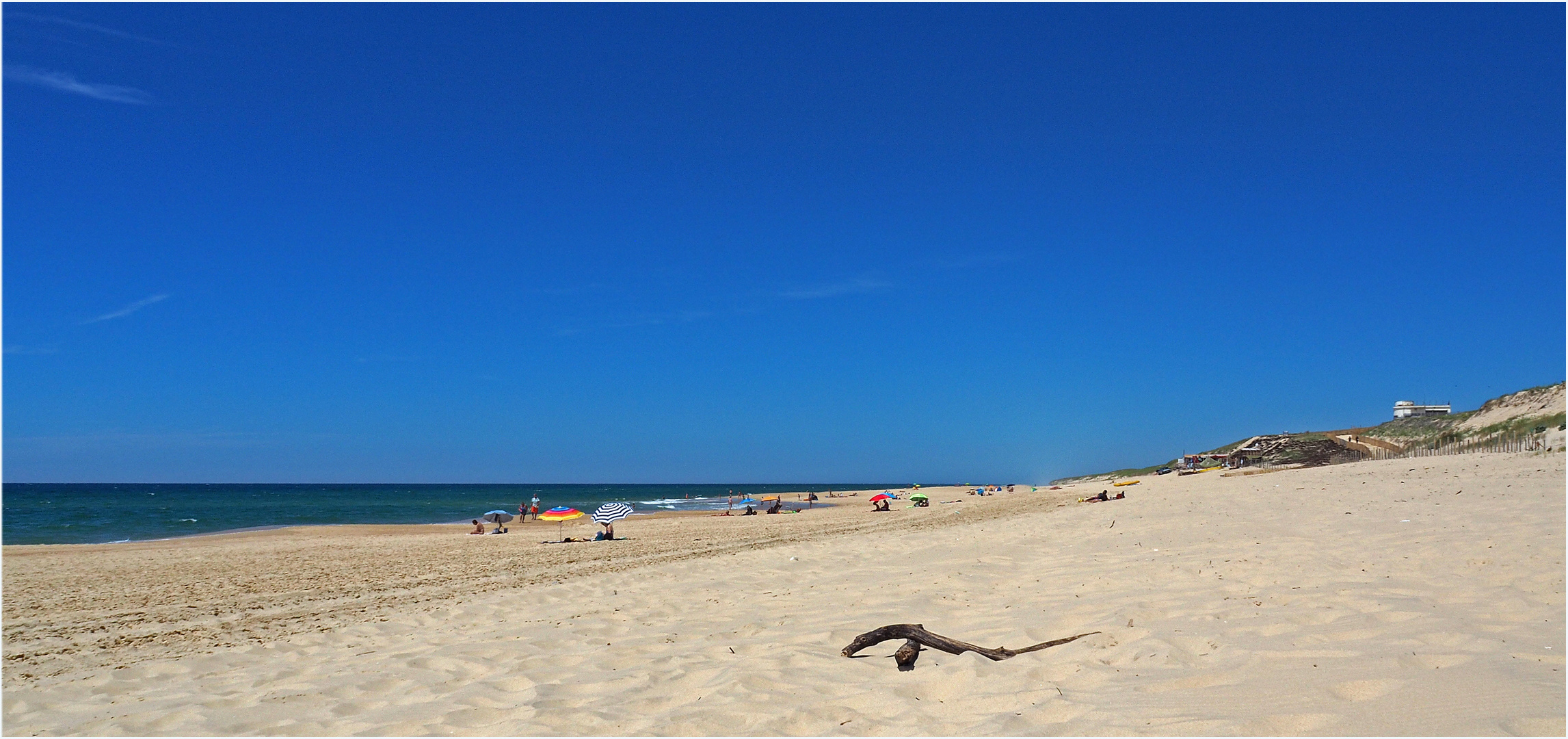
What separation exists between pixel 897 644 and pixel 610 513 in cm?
1839

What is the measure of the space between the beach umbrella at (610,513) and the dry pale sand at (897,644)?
31.2 ft

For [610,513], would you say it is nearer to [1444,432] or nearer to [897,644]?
[897,644]

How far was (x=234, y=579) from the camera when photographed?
49.1ft

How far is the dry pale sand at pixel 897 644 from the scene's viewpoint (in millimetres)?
4312

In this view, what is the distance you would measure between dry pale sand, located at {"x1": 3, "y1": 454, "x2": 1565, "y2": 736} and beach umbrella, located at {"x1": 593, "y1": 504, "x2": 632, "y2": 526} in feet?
31.2

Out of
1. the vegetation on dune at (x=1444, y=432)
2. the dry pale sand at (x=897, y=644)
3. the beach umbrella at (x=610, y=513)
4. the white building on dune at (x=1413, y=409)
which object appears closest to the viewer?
the dry pale sand at (x=897, y=644)

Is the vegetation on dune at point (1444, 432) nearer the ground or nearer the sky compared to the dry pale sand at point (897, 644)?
nearer the sky

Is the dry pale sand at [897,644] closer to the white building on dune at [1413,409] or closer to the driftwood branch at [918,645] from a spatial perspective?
the driftwood branch at [918,645]

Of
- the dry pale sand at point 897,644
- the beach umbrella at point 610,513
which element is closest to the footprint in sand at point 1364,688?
the dry pale sand at point 897,644

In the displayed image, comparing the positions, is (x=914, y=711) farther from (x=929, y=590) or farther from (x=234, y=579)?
(x=234, y=579)

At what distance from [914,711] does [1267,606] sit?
3.51 metres

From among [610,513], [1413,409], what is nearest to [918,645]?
[610,513]

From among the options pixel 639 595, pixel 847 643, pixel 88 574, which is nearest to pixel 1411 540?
pixel 847 643

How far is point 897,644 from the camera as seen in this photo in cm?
636
